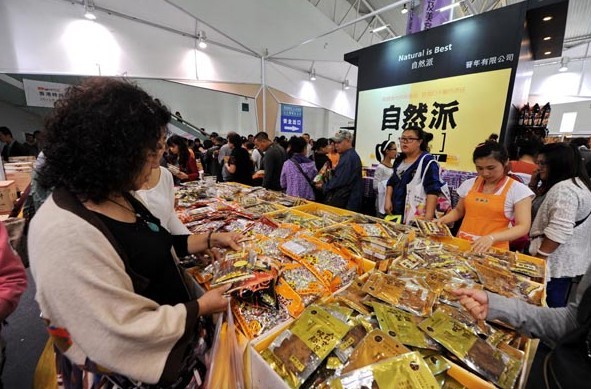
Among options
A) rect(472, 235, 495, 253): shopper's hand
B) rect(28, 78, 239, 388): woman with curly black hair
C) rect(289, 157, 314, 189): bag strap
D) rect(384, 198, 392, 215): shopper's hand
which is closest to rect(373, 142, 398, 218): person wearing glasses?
rect(384, 198, 392, 215): shopper's hand

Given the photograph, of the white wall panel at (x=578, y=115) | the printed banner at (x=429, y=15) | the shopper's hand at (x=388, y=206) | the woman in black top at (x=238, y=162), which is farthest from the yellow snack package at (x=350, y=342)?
the white wall panel at (x=578, y=115)

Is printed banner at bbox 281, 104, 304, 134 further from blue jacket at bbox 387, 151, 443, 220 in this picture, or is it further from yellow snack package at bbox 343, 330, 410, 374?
yellow snack package at bbox 343, 330, 410, 374

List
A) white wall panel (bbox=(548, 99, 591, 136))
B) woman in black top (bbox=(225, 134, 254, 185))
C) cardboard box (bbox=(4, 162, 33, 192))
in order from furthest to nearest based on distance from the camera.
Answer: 1. white wall panel (bbox=(548, 99, 591, 136))
2. cardboard box (bbox=(4, 162, 33, 192))
3. woman in black top (bbox=(225, 134, 254, 185))

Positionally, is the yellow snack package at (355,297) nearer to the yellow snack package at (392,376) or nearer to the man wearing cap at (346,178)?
the yellow snack package at (392,376)

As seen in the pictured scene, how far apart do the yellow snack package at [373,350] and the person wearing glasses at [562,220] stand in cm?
151

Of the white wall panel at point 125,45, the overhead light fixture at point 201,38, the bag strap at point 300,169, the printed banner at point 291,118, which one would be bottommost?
the bag strap at point 300,169

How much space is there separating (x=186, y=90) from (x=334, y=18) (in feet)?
20.1

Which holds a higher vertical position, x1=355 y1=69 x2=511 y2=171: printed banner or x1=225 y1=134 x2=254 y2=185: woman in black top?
x1=355 y1=69 x2=511 y2=171: printed banner

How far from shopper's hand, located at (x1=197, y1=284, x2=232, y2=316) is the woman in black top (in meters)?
3.09

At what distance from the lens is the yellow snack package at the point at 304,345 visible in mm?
697

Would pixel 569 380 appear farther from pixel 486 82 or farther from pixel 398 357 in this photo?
pixel 486 82

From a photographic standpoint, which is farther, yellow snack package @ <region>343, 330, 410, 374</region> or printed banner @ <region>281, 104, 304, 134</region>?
printed banner @ <region>281, 104, 304, 134</region>

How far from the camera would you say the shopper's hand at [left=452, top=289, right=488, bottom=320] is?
2.81ft

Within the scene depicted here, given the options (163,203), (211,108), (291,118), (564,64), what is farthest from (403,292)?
(564,64)
